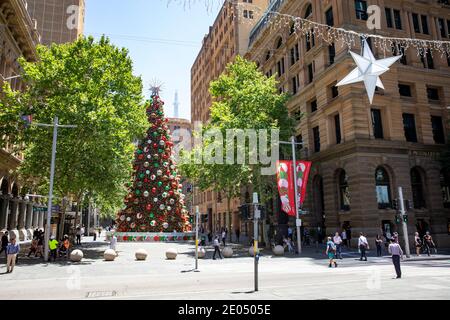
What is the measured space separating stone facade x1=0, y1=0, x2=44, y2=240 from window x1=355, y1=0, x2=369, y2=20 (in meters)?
32.8

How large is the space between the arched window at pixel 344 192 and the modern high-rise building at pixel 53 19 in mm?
56292

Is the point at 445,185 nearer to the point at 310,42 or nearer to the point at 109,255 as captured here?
the point at 310,42

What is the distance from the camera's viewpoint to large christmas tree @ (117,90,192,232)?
37.3m

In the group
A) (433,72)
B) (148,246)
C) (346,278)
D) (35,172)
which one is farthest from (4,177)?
(433,72)

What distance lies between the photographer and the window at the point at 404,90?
34.1 m

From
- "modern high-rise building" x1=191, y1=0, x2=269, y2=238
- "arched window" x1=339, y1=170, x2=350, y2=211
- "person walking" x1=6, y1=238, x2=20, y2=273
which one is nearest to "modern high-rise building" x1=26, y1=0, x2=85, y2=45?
"modern high-rise building" x1=191, y1=0, x2=269, y2=238

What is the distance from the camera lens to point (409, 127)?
1324 inches

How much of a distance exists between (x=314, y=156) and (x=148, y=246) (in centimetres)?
1899

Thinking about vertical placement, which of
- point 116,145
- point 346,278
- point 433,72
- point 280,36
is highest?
point 280,36

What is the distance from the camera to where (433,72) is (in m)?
34.6

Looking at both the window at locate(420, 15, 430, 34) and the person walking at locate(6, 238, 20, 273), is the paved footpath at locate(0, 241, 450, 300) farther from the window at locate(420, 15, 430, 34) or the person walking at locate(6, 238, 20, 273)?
the window at locate(420, 15, 430, 34)
